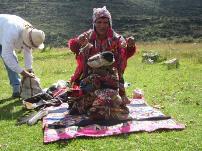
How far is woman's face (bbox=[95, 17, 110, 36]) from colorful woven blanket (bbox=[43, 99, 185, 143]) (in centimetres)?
180

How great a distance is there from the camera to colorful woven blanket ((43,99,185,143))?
8211mm

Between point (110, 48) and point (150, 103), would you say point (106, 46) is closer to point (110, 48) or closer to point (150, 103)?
point (110, 48)

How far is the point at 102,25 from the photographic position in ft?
31.2

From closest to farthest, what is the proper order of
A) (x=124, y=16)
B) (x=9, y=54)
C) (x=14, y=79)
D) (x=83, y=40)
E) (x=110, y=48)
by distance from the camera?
(x=110, y=48)
(x=83, y=40)
(x=9, y=54)
(x=14, y=79)
(x=124, y=16)

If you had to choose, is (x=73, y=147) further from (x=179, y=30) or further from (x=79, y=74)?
(x=179, y=30)

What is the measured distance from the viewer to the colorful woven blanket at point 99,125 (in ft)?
26.9

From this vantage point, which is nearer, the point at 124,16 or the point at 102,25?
the point at 102,25

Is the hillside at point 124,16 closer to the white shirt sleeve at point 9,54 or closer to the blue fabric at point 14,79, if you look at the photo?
the blue fabric at point 14,79

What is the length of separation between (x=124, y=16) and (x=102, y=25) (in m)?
66.1

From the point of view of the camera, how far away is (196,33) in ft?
201

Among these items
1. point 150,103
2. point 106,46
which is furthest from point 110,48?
point 150,103

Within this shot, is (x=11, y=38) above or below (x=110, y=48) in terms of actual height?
above

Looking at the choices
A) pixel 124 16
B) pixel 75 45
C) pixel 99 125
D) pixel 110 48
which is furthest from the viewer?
pixel 124 16

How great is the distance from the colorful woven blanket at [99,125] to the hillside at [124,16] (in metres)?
46.5
